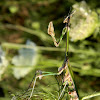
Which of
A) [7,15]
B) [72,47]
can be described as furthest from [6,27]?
[72,47]

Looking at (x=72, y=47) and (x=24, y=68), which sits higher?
(x=72, y=47)

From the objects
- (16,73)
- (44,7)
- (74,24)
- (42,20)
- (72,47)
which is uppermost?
(44,7)

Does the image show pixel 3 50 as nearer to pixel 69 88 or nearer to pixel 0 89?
pixel 0 89

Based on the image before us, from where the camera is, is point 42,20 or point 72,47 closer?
point 72,47

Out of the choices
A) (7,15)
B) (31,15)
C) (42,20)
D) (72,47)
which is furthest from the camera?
(7,15)

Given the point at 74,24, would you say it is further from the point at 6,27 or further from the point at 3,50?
the point at 6,27

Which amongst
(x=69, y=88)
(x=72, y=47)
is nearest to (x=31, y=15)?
(x=72, y=47)

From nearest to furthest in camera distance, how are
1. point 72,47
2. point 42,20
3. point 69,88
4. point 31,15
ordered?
1. point 69,88
2. point 72,47
3. point 42,20
4. point 31,15
